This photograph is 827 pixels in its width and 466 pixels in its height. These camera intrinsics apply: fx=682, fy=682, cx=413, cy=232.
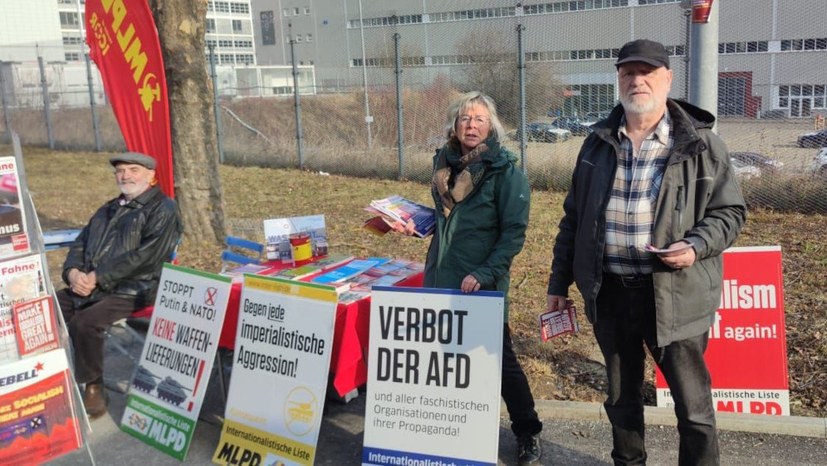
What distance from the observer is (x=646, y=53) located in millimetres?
2680

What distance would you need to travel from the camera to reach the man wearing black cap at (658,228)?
270 cm

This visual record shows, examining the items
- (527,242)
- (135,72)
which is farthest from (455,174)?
(527,242)

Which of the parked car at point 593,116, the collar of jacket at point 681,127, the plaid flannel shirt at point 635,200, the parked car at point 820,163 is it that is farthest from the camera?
the parked car at point 593,116

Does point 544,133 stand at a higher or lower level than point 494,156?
lower

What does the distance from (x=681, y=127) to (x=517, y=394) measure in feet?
5.21

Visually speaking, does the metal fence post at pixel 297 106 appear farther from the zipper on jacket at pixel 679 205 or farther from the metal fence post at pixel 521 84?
the zipper on jacket at pixel 679 205

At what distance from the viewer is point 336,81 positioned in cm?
1666

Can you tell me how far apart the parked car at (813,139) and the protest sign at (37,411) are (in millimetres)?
8902

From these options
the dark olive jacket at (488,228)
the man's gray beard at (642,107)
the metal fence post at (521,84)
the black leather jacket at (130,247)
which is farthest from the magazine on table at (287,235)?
the metal fence post at (521,84)

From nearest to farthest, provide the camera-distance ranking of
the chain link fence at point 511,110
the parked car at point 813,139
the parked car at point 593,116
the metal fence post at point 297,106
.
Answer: the parked car at point 813,139 < the chain link fence at point 511,110 < the parked car at point 593,116 < the metal fence post at point 297,106

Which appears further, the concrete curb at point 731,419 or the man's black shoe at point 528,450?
the concrete curb at point 731,419

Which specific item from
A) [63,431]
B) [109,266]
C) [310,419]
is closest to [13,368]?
[63,431]

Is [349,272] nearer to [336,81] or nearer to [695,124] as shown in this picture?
[695,124]

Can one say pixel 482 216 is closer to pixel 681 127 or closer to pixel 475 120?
pixel 475 120
